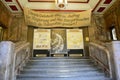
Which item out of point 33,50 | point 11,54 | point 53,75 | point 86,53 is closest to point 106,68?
point 53,75

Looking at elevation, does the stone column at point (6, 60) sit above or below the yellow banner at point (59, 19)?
below

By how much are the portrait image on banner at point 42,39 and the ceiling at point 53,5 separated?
118 centimetres

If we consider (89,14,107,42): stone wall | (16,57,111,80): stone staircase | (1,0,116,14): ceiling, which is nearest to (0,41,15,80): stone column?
(16,57,111,80): stone staircase

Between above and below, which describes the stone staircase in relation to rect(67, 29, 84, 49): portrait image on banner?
below

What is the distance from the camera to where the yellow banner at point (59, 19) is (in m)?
6.78

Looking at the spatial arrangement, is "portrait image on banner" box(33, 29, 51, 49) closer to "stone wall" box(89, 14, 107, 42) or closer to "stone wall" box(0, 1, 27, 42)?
"stone wall" box(0, 1, 27, 42)

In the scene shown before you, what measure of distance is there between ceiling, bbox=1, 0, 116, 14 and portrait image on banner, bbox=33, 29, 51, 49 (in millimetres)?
1176

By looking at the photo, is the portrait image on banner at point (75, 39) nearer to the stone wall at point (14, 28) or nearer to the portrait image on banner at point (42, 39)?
the portrait image on banner at point (42, 39)

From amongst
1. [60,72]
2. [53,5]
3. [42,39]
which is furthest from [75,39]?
[60,72]

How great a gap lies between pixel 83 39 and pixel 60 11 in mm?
1960

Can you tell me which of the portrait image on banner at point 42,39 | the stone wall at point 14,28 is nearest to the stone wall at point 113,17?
the portrait image on banner at point 42,39

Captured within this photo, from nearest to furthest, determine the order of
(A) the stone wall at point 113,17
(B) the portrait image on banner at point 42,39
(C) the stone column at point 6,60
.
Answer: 1. (C) the stone column at point 6,60
2. (A) the stone wall at point 113,17
3. (B) the portrait image on banner at point 42,39

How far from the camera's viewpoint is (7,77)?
282cm

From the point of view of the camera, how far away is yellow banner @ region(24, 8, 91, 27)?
6.78m
